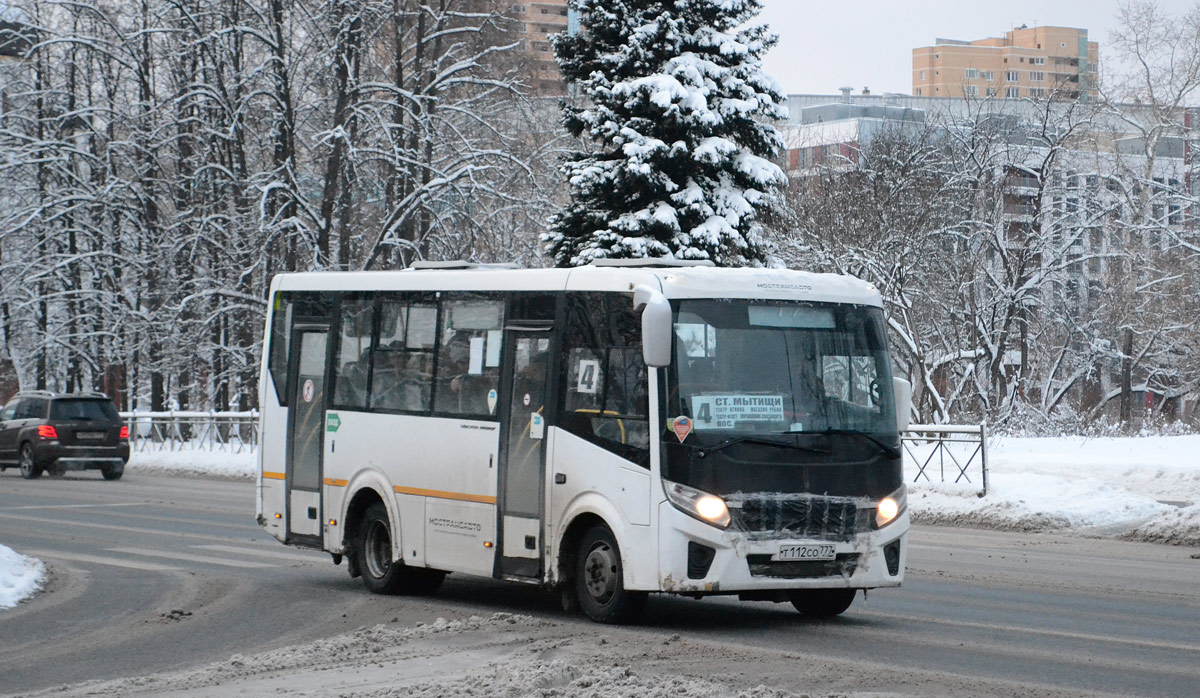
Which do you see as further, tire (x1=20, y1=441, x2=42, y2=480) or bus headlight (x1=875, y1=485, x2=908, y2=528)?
tire (x1=20, y1=441, x2=42, y2=480)

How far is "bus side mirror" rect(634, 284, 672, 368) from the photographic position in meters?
11.0

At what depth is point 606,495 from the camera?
11438mm

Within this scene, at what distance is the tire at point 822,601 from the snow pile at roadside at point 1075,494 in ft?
28.4

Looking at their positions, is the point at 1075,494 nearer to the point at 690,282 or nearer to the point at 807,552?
the point at 807,552

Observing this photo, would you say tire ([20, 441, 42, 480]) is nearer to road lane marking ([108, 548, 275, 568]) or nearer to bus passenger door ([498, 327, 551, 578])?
road lane marking ([108, 548, 275, 568])

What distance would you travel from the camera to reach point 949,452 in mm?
24219

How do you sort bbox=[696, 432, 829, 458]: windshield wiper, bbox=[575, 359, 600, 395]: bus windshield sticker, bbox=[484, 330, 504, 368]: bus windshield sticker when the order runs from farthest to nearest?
bbox=[484, 330, 504, 368]: bus windshield sticker → bbox=[575, 359, 600, 395]: bus windshield sticker → bbox=[696, 432, 829, 458]: windshield wiper

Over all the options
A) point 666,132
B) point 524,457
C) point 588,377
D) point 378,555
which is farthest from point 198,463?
point 588,377

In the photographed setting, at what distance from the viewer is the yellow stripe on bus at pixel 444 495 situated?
12.6m

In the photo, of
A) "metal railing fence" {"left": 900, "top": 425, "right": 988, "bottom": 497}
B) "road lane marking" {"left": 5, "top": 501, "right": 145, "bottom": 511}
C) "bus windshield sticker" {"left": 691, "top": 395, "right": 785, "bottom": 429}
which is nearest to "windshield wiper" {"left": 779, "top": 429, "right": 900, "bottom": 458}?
"bus windshield sticker" {"left": 691, "top": 395, "right": 785, "bottom": 429}

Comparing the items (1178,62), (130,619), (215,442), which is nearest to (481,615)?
(130,619)

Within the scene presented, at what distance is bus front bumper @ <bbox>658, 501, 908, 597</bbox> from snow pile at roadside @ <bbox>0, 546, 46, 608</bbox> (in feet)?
19.4

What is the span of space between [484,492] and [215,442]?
28.6 metres

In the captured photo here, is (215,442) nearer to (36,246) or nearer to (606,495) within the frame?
(36,246)
